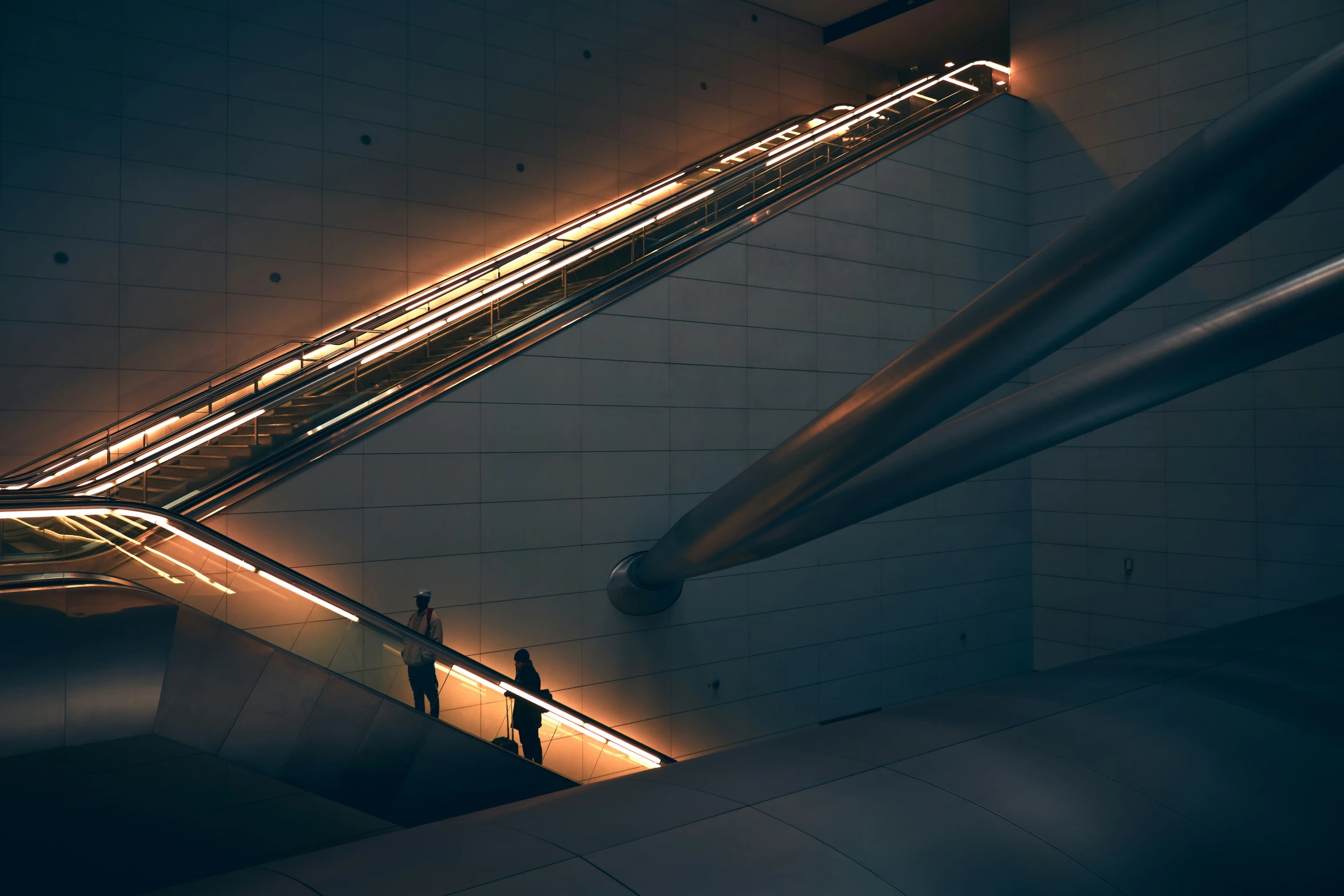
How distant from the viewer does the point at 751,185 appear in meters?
14.3

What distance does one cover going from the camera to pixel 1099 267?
5117 millimetres

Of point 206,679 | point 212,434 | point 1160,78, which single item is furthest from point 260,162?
point 1160,78

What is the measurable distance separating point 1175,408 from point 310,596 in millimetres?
16104

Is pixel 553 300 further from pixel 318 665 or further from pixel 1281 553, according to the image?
pixel 1281 553

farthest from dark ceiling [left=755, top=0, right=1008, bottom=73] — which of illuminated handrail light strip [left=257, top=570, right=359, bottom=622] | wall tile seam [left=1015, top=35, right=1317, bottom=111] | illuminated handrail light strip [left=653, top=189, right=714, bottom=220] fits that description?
illuminated handrail light strip [left=257, top=570, right=359, bottom=622]

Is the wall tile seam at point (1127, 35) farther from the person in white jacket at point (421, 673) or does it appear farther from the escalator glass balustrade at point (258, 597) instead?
the person in white jacket at point (421, 673)

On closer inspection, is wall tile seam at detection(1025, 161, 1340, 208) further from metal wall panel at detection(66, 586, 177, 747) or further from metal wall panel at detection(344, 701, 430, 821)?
metal wall panel at detection(66, 586, 177, 747)

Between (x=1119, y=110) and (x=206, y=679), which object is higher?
(x=1119, y=110)

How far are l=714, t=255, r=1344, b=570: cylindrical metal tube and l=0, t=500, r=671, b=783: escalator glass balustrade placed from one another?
125 inches

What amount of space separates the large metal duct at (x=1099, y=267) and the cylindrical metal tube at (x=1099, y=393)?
997mm

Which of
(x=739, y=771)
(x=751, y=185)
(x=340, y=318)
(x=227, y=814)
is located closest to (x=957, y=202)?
(x=751, y=185)

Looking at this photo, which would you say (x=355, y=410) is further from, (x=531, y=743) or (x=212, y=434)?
(x=531, y=743)

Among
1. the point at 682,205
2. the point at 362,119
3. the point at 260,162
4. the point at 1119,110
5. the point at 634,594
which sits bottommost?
the point at 634,594

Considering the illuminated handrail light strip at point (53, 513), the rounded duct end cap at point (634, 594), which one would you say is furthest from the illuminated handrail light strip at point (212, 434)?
the rounded duct end cap at point (634, 594)
